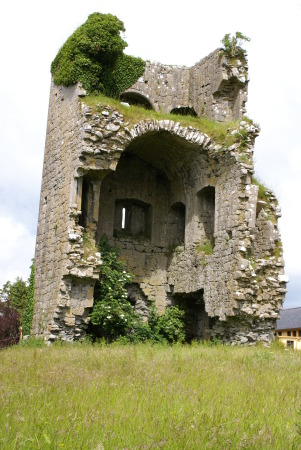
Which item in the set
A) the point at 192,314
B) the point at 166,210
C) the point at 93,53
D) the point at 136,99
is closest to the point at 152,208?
the point at 166,210

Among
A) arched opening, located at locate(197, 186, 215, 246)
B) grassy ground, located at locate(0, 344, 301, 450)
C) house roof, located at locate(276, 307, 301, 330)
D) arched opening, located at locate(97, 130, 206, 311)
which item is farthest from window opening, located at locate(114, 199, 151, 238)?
house roof, located at locate(276, 307, 301, 330)

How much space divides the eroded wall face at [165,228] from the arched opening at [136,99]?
81.6 inches

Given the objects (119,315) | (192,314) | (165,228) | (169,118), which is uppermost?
(169,118)

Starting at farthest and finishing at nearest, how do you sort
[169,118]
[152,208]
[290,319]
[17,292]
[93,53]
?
[290,319] → [17,292] → [152,208] → [169,118] → [93,53]

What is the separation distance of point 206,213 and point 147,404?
11702 millimetres

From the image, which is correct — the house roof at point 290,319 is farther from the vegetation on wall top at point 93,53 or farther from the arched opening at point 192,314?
the vegetation on wall top at point 93,53

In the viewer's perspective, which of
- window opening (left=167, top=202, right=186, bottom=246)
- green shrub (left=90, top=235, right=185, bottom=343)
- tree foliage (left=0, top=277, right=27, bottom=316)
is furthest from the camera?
tree foliage (left=0, top=277, right=27, bottom=316)

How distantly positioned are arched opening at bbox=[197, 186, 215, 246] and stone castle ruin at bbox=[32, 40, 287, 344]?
37 millimetres

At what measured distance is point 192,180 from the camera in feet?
59.1

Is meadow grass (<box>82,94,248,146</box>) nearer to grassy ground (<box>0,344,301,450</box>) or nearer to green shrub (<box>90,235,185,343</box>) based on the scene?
green shrub (<box>90,235,185,343</box>)

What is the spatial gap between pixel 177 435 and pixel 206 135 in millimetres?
12598

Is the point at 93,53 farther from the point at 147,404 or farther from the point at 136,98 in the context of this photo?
the point at 147,404

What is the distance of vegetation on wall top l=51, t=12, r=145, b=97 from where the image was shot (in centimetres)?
1619

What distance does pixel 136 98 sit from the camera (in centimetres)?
1997
